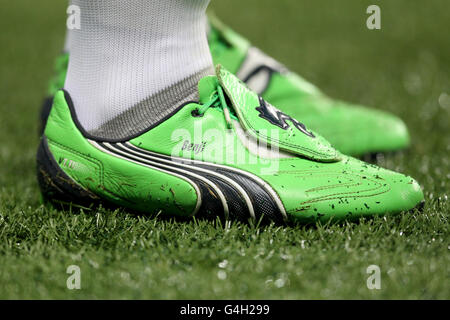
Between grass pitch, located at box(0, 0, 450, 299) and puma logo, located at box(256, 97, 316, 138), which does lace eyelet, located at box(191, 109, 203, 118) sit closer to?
puma logo, located at box(256, 97, 316, 138)

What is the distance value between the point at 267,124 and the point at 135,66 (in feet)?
1.27

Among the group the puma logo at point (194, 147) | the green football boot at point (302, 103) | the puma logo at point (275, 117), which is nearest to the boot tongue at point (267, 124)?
the puma logo at point (275, 117)

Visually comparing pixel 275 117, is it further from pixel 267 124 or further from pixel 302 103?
pixel 302 103

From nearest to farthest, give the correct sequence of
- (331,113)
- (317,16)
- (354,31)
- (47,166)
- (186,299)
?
1. (186,299)
2. (47,166)
3. (331,113)
4. (354,31)
5. (317,16)

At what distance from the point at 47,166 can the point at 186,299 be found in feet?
2.26

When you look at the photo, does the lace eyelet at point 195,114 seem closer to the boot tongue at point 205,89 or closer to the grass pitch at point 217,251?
the boot tongue at point 205,89

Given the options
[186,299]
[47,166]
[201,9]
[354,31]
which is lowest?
[186,299]

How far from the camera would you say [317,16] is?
5762mm

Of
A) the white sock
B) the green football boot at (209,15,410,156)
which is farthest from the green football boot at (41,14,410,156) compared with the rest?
the white sock

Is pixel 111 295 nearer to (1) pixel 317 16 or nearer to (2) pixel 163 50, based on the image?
(2) pixel 163 50

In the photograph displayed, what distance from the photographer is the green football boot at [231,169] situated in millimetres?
1510

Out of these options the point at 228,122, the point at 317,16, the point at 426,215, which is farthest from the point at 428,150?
the point at 317,16

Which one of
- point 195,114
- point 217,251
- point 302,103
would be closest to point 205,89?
point 195,114

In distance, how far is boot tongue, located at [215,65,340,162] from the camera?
154 centimetres
